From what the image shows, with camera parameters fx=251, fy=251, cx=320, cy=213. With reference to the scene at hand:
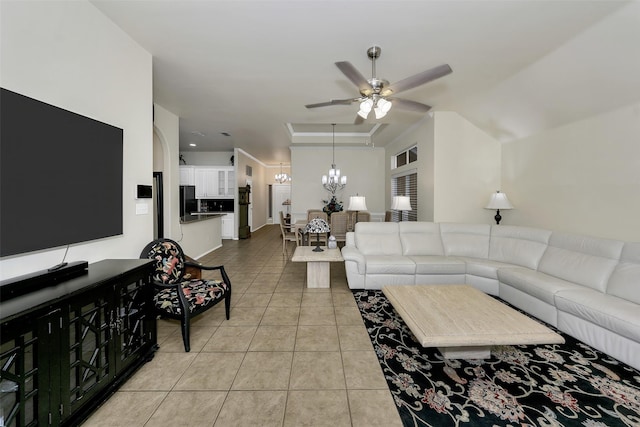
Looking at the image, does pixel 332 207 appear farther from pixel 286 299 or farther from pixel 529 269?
pixel 529 269

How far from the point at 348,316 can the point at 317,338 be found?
578mm

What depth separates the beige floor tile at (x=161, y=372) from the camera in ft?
6.03

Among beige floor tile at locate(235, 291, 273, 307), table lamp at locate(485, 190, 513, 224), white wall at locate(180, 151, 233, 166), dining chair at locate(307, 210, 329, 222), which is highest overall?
white wall at locate(180, 151, 233, 166)

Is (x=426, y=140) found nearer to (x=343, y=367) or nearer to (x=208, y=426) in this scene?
(x=343, y=367)

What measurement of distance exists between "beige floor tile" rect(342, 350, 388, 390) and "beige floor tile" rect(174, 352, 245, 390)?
0.89 metres

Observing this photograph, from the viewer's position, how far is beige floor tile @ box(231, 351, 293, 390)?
184cm

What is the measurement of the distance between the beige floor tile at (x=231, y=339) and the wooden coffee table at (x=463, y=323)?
4.82ft

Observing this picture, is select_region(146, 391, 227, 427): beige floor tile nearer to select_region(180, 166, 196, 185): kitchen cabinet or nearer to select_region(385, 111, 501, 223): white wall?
select_region(385, 111, 501, 223): white wall

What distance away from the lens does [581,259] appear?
281cm

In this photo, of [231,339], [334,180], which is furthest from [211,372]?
[334,180]

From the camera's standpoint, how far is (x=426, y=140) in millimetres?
5016

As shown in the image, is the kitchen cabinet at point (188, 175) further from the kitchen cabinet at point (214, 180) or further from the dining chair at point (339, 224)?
the dining chair at point (339, 224)

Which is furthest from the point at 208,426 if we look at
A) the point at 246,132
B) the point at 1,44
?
the point at 246,132

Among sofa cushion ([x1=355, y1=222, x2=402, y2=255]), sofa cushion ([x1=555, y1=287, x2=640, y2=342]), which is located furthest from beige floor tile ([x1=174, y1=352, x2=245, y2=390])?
sofa cushion ([x1=555, y1=287, x2=640, y2=342])
